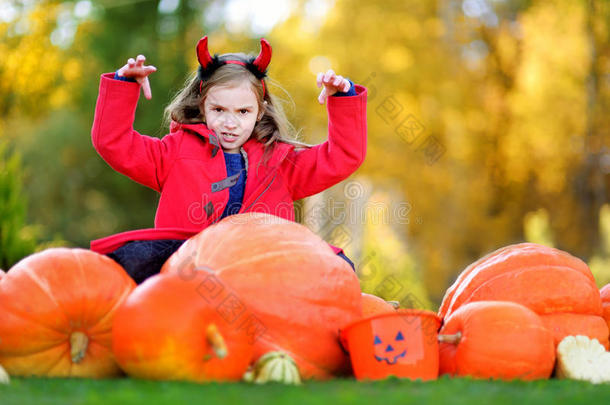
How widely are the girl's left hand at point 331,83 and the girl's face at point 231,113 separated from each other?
41cm

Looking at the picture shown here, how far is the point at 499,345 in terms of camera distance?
2.39m

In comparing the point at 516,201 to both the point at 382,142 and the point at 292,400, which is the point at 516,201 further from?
the point at 292,400

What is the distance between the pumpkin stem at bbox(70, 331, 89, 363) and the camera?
86.0 inches

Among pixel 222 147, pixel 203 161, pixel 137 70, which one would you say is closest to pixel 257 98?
pixel 222 147

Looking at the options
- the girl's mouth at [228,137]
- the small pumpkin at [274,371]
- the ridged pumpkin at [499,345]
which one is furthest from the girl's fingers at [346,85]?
the small pumpkin at [274,371]

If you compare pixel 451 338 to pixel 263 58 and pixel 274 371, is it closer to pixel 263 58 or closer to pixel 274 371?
pixel 274 371

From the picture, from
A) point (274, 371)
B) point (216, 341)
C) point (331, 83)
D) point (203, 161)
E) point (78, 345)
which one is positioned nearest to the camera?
point (216, 341)

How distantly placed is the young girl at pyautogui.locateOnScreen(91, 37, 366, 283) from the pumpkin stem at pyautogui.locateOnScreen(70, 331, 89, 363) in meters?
0.69

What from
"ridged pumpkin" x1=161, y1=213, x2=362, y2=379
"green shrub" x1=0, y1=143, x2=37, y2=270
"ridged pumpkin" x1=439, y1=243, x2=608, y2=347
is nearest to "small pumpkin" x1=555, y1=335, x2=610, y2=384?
"ridged pumpkin" x1=439, y1=243, x2=608, y2=347

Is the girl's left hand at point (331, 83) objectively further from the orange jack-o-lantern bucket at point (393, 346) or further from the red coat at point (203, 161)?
the orange jack-o-lantern bucket at point (393, 346)

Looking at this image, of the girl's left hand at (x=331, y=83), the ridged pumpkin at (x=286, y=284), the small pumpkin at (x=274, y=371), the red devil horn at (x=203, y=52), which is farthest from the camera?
the red devil horn at (x=203, y=52)

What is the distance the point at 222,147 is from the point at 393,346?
4.84 ft

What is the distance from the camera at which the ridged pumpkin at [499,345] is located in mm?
2383

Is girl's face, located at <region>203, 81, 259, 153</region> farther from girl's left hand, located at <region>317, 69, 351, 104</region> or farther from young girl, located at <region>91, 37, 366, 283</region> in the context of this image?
girl's left hand, located at <region>317, 69, 351, 104</region>
